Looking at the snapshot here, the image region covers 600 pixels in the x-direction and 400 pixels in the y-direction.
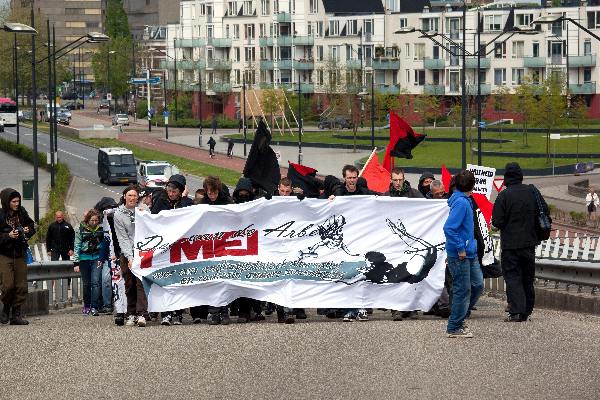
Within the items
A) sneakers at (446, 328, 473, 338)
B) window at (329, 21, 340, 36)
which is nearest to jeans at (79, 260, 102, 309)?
sneakers at (446, 328, 473, 338)

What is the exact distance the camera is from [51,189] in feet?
188

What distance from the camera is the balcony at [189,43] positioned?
142650mm

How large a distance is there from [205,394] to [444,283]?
556cm

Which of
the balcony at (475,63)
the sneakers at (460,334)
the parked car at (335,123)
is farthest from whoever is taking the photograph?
the balcony at (475,63)

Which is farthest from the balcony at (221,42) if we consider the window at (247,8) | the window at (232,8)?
the window at (247,8)

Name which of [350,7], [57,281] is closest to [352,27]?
[350,7]

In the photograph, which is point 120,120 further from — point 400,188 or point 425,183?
point 400,188

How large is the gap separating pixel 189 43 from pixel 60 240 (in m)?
121

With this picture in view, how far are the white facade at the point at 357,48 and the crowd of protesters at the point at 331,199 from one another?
8777 cm

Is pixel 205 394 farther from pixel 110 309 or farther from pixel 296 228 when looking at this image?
pixel 110 309

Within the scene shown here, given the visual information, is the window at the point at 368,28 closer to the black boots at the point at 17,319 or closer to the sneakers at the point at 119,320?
the black boots at the point at 17,319

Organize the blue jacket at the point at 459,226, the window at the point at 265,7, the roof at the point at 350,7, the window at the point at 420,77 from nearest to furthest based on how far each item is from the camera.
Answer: the blue jacket at the point at 459,226 → the window at the point at 420,77 → the roof at the point at 350,7 → the window at the point at 265,7

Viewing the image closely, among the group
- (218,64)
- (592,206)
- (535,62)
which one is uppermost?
(218,64)

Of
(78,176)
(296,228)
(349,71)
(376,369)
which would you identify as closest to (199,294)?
(296,228)
